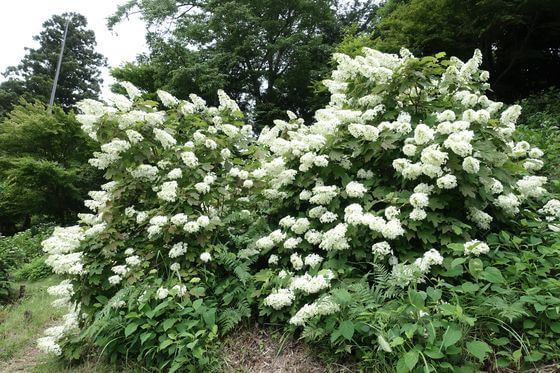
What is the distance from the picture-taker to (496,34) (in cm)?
864

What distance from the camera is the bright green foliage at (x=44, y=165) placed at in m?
10.9

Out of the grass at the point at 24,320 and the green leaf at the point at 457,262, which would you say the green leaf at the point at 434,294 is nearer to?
the green leaf at the point at 457,262

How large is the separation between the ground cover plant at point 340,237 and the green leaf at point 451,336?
0.01m

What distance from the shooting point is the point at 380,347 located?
2.07 meters

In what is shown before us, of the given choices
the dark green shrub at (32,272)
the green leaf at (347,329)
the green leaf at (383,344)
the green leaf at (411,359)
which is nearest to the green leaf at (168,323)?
the green leaf at (347,329)

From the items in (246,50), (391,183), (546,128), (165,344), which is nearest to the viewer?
(165,344)

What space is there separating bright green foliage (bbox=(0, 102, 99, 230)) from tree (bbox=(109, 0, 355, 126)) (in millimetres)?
A: 3355

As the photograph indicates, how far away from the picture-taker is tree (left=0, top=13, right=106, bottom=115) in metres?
26.0

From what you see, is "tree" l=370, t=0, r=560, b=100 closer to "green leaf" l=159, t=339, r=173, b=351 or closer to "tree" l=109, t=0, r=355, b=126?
"tree" l=109, t=0, r=355, b=126

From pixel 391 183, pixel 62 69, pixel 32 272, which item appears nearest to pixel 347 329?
pixel 391 183

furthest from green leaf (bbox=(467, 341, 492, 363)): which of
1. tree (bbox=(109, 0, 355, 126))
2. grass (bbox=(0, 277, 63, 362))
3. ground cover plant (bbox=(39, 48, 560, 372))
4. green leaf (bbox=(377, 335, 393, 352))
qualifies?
tree (bbox=(109, 0, 355, 126))

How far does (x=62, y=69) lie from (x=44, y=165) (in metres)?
21.7

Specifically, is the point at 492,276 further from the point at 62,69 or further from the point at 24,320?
the point at 62,69

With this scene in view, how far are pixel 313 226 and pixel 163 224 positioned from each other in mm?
1240
